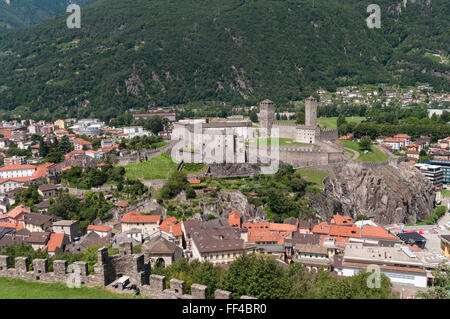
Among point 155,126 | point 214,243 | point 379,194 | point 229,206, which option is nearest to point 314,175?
point 379,194

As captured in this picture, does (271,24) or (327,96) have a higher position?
(271,24)

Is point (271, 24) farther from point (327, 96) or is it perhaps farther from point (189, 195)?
point (189, 195)

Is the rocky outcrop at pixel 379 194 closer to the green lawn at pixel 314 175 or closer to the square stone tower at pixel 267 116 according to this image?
the green lawn at pixel 314 175

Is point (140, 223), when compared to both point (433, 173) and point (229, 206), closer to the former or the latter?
point (229, 206)

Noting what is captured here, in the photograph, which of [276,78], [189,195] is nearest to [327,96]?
[276,78]
